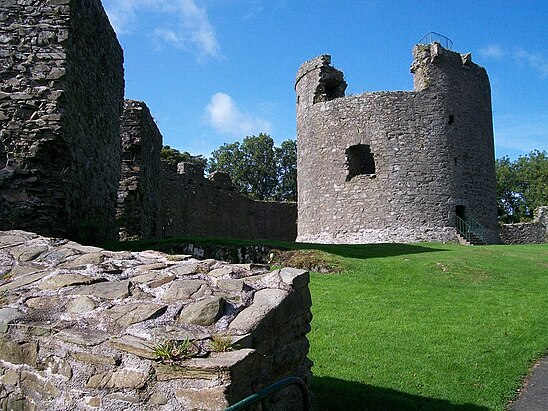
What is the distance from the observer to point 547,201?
48.8 meters

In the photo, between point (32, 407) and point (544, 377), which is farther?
point (544, 377)

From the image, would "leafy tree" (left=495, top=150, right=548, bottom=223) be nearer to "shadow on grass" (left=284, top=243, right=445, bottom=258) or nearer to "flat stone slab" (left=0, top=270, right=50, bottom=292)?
"shadow on grass" (left=284, top=243, right=445, bottom=258)

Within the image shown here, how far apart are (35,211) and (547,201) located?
165ft

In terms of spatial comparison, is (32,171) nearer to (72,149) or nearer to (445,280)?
(72,149)

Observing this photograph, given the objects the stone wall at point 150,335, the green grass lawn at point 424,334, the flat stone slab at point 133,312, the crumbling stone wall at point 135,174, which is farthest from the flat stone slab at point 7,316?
the crumbling stone wall at point 135,174

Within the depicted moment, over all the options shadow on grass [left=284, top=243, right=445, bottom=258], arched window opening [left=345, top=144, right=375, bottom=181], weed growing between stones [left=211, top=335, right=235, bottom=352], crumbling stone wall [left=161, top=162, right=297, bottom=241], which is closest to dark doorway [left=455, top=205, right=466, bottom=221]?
arched window opening [left=345, top=144, right=375, bottom=181]

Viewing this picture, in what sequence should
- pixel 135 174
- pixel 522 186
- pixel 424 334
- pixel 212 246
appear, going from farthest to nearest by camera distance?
pixel 522 186 → pixel 135 174 → pixel 212 246 → pixel 424 334

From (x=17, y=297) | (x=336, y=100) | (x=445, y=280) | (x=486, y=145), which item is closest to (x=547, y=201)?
(x=486, y=145)

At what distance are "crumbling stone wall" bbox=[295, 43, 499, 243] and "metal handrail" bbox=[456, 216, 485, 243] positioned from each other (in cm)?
Answer: 32

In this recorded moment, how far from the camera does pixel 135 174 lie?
14.0 metres

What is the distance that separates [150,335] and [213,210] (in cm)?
2183

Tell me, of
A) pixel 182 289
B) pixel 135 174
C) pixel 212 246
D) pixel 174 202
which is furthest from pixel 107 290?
pixel 174 202

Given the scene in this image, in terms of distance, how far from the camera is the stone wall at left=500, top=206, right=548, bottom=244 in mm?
29812

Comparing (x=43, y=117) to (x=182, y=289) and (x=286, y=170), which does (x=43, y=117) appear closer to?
(x=182, y=289)
